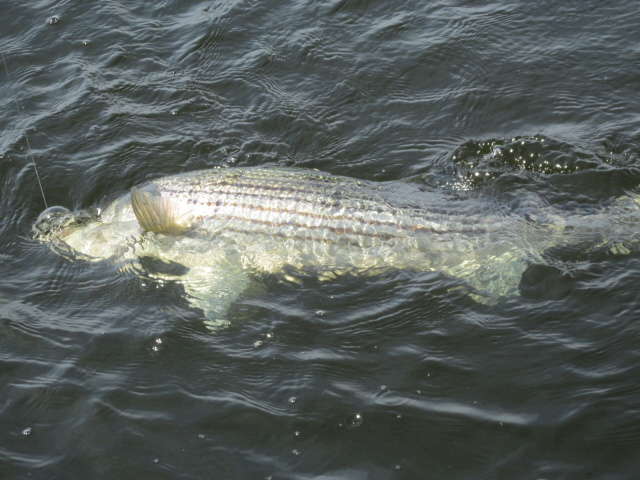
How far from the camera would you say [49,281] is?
6867 millimetres

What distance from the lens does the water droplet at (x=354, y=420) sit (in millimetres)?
5078

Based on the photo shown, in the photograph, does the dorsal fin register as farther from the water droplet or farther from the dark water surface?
the water droplet

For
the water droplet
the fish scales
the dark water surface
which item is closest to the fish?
the fish scales

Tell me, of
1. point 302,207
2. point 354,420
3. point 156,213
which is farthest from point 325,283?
point 156,213

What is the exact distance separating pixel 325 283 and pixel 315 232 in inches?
18.7

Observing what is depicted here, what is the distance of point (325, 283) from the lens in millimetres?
6461

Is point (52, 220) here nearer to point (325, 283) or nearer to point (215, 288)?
point (215, 288)

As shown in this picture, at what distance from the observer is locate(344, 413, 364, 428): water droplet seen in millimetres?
5078

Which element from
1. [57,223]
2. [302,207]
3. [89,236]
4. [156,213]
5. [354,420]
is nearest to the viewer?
[354,420]

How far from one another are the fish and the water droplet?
5.32 feet

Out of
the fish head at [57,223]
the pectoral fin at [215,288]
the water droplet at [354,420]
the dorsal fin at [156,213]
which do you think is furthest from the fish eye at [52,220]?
the water droplet at [354,420]

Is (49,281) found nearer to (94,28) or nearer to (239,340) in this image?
(239,340)

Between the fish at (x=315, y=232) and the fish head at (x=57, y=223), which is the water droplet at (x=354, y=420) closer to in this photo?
the fish at (x=315, y=232)

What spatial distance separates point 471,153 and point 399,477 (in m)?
4.23
